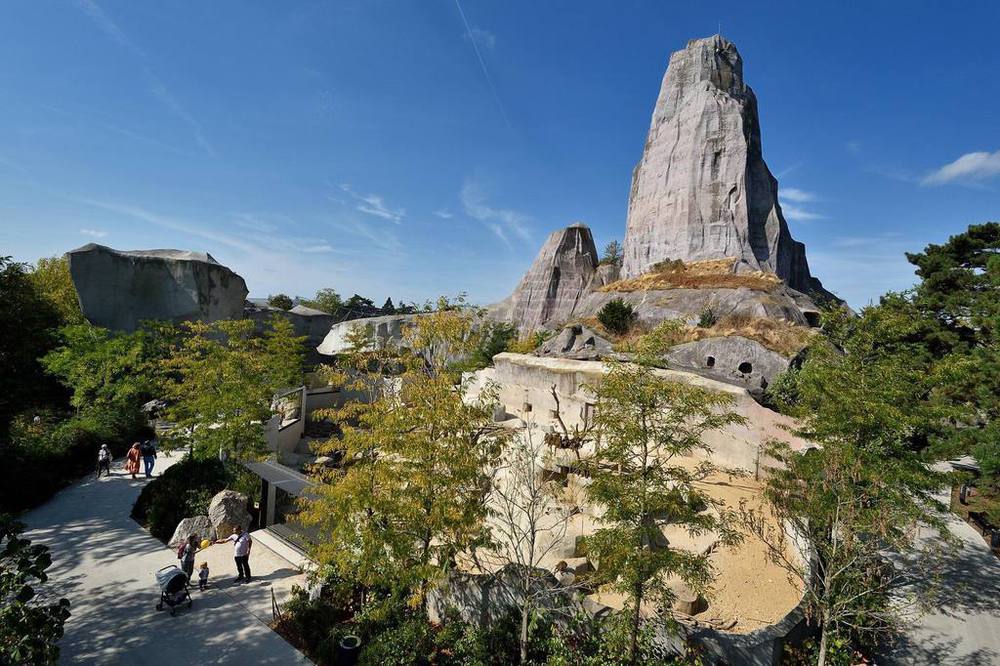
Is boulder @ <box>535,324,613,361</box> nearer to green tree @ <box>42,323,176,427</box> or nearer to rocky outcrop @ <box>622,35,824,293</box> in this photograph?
rocky outcrop @ <box>622,35,824,293</box>

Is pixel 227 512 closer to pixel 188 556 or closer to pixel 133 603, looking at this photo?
pixel 188 556

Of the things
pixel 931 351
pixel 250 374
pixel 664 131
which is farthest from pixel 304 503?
pixel 664 131

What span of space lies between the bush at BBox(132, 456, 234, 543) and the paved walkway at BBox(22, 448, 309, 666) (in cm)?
35

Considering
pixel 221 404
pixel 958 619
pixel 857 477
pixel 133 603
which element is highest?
pixel 221 404

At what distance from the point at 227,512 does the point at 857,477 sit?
14190 mm

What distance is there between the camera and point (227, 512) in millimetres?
11781

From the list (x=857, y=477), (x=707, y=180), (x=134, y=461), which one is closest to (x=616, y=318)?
(x=707, y=180)

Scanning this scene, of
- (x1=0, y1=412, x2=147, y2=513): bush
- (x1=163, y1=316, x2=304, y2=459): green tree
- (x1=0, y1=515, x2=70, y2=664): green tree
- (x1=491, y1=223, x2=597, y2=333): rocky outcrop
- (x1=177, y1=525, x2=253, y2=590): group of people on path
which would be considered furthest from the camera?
(x1=491, y1=223, x2=597, y2=333): rocky outcrop

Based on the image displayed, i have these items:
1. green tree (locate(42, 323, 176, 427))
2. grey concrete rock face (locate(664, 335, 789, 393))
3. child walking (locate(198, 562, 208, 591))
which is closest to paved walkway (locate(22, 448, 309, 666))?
child walking (locate(198, 562, 208, 591))

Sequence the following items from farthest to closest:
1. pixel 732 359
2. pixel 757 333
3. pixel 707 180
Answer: pixel 707 180 → pixel 757 333 → pixel 732 359

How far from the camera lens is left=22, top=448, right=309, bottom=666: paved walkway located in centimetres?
755

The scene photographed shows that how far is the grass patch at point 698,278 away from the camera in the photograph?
3041cm

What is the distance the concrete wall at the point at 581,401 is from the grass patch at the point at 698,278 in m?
15.3

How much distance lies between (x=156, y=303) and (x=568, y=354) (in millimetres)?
31855
